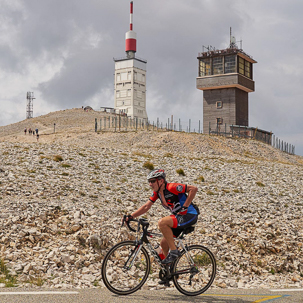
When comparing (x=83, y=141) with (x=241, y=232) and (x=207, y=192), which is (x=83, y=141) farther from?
(x=241, y=232)

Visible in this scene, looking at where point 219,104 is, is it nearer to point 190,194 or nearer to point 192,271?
point 192,271

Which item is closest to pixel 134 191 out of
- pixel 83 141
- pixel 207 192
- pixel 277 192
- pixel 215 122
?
pixel 207 192

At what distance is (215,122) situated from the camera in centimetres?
6656

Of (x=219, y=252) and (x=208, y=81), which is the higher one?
(x=208, y=81)

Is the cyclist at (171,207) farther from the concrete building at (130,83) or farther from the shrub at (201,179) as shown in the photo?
the concrete building at (130,83)

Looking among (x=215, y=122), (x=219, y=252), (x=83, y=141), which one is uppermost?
(x=215, y=122)

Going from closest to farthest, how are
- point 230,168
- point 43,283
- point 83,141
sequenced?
1. point 43,283
2. point 230,168
3. point 83,141

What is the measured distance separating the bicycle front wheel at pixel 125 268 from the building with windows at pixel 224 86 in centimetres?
5792

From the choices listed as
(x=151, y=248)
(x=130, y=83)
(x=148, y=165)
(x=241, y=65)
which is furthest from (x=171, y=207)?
(x=130, y=83)

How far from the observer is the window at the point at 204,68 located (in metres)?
66.4

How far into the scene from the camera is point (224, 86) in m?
64.4

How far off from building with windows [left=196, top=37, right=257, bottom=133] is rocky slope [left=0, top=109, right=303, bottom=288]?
3262 centimetres

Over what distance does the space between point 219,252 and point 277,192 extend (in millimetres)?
11514

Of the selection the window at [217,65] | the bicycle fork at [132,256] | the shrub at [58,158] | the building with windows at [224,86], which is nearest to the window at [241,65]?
the building with windows at [224,86]
